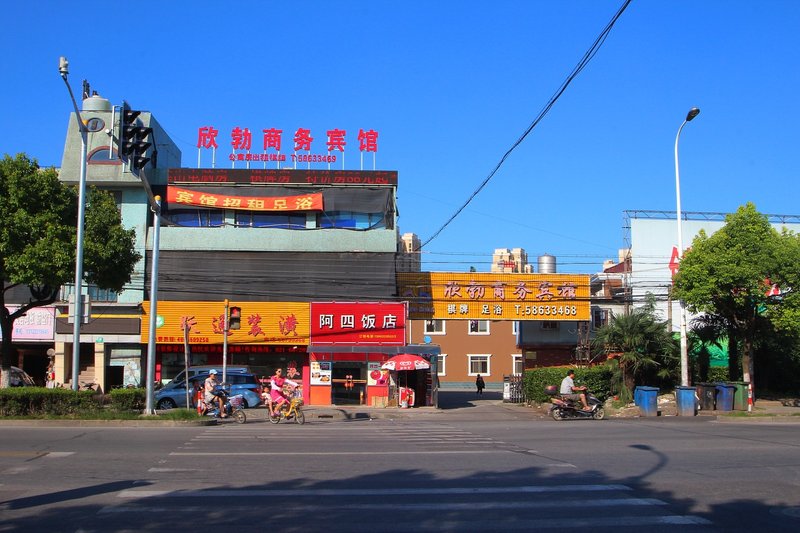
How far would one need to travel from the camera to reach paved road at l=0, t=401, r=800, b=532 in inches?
325

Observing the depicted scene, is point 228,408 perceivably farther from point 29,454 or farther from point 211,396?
point 29,454

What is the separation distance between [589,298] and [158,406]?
23046mm

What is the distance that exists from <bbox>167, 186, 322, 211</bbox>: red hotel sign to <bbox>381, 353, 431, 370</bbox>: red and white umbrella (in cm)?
1024

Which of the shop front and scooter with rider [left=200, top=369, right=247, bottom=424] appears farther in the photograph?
the shop front

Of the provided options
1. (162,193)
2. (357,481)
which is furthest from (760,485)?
(162,193)

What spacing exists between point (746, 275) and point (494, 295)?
15430 mm

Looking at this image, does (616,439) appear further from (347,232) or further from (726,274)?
(347,232)

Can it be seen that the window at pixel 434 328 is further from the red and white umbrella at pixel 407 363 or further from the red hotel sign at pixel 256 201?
the red and white umbrella at pixel 407 363

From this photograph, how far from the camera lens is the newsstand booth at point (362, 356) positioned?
34.2 m

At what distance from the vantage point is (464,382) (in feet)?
201

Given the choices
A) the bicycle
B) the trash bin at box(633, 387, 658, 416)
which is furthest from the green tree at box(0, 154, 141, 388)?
the trash bin at box(633, 387, 658, 416)

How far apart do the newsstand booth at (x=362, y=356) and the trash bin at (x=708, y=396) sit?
1115cm

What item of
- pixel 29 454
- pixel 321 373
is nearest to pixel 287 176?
pixel 321 373

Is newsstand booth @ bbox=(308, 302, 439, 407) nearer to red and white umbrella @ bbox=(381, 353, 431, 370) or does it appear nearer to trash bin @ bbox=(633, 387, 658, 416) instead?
red and white umbrella @ bbox=(381, 353, 431, 370)
